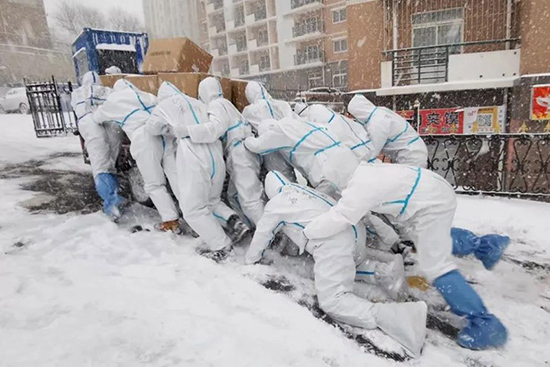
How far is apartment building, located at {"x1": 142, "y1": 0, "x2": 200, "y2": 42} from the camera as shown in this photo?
39.0 m

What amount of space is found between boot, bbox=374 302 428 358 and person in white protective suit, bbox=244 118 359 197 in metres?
1.37

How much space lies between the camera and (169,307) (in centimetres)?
248

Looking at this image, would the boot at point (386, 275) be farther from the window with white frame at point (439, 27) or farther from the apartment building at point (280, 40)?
the apartment building at point (280, 40)

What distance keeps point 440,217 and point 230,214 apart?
2.08 metres

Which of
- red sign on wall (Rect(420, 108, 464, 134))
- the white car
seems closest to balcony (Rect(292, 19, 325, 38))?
the white car

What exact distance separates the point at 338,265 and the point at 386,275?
54cm

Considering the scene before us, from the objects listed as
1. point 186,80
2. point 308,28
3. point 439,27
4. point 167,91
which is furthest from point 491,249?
point 308,28

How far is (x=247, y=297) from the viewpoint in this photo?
2.70m

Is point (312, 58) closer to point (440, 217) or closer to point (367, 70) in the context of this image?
point (367, 70)

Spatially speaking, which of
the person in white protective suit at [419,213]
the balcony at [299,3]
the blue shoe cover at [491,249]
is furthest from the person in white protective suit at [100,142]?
the balcony at [299,3]

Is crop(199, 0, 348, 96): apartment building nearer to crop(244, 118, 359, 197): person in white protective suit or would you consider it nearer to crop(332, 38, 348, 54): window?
crop(332, 38, 348, 54): window

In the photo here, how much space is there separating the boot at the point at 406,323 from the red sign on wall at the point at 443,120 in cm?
689

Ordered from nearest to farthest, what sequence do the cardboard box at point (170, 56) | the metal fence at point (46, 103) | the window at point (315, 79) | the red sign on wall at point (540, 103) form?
1. the cardboard box at point (170, 56)
2. the red sign on wall at point (540, 103)
3. the metal fence at point (46, 103)
4. the window at point (315, 79)

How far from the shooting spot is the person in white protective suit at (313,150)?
340cm
